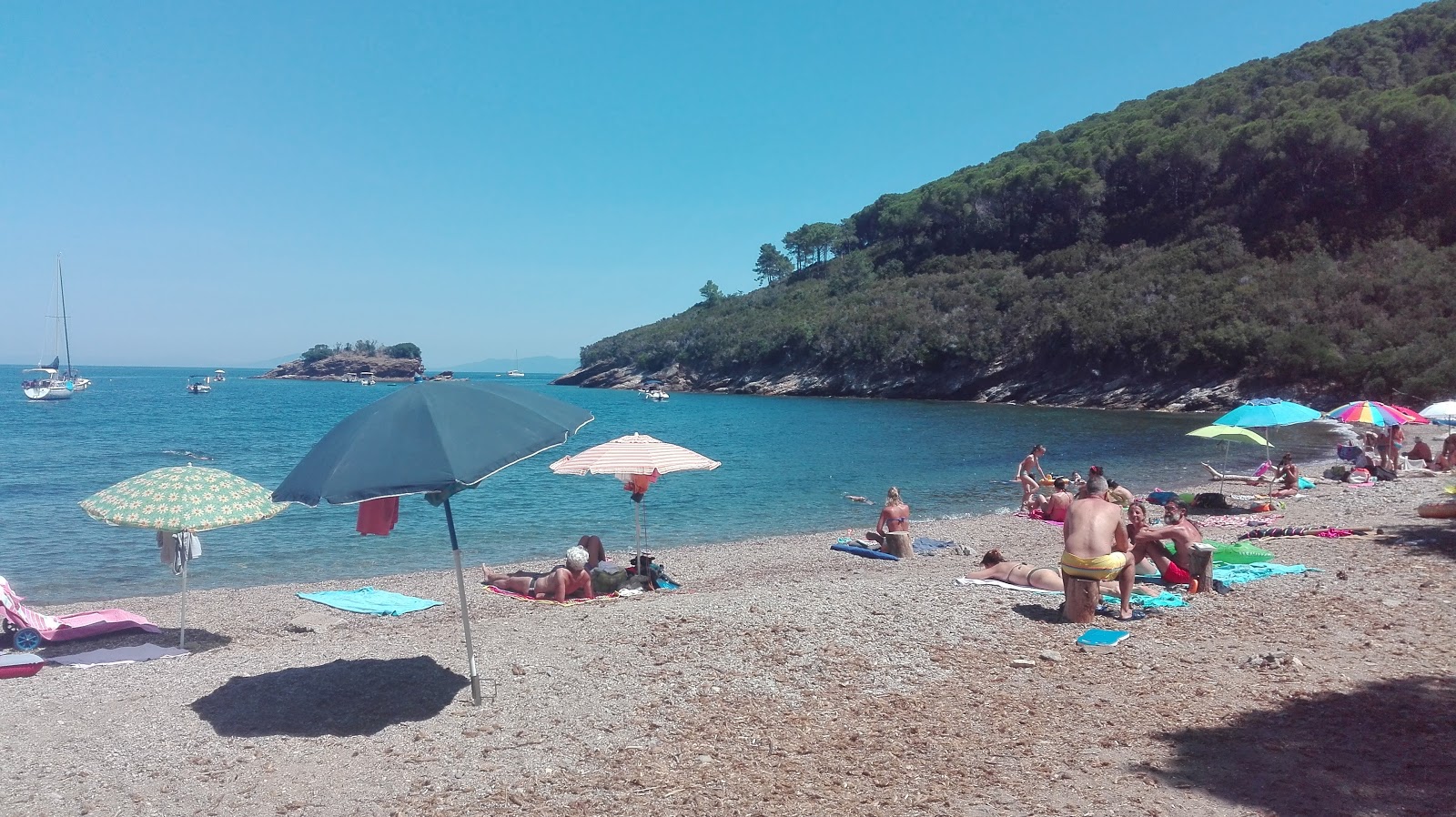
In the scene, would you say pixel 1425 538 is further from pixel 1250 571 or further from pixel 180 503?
pixel 180 503

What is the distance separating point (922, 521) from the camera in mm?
20422

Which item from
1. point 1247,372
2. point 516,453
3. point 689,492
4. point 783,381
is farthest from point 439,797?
point 783,381

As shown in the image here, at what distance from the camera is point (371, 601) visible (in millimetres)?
11969

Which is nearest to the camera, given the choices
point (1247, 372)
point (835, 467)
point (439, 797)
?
point (439, 797)

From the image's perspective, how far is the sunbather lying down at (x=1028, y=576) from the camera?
9857mm

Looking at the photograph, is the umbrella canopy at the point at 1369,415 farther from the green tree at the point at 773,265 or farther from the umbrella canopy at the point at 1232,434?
the green tree at the point at 773,265

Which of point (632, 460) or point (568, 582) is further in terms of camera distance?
point (632, 460)

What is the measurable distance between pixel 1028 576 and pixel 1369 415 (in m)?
13.3

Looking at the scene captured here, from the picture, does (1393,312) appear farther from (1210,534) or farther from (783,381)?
(783,381)

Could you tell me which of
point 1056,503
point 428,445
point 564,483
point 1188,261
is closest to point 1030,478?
point 1056,503

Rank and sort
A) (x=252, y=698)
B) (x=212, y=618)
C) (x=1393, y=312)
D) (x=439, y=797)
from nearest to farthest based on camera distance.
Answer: (x=439, y=797) → (x=252, y=698) → (x=212, y=618) → (x=1393, y=312)

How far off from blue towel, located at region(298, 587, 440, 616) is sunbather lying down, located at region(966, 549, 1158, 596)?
7098mm

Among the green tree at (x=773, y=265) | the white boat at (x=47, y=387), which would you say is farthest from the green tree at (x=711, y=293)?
the white boat at (x=47, y=387)

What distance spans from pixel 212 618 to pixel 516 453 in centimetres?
774
